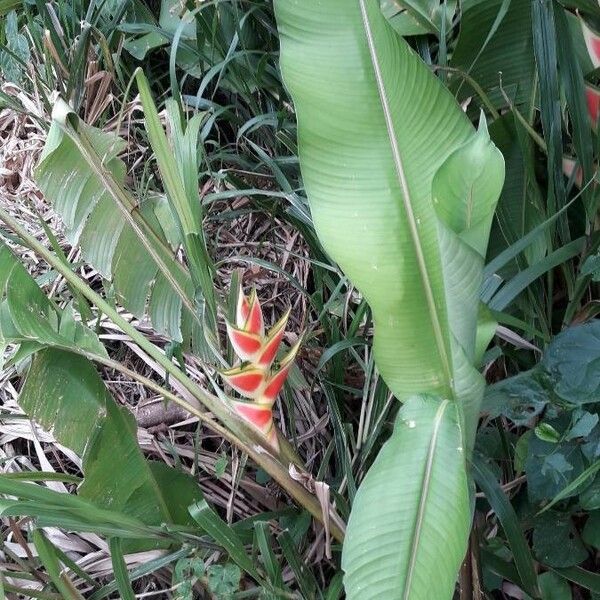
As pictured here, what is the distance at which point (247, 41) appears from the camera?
97 centimetres

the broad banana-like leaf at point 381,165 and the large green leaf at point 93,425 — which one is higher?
the broad banana-like leaf at point 381,165

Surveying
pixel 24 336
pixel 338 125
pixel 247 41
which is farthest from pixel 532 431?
pixel 247 41

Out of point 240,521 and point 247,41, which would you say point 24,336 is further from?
point 247,41

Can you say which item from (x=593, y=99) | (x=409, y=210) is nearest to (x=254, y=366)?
(x=409, y=210)

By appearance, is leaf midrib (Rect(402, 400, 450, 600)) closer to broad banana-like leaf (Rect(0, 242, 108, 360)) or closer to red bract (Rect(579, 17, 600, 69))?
broad banana-like leaf (Rect(0, 242, 108, 360))

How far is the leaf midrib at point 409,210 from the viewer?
0.45m

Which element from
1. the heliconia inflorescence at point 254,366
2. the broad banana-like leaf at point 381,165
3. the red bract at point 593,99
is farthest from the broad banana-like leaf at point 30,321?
the red bract at point 593,99

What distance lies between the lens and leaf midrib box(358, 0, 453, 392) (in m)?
0.45

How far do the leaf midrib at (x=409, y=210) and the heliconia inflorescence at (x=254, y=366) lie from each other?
15 centimetres

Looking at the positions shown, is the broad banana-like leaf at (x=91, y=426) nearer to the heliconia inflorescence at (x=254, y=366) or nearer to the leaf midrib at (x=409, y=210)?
the heliconia inflorescence at (x=254, y=366)

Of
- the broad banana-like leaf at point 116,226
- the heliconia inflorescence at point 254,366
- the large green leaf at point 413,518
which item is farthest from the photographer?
the broad banana-like leaf at point 116,226

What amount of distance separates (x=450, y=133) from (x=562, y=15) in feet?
0.78

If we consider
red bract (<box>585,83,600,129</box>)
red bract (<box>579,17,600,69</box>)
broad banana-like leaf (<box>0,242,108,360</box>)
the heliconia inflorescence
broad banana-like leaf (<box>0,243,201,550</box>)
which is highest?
red bract (<box>579,17,600,69</box>)

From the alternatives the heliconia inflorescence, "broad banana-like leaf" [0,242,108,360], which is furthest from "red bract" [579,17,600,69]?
"broad banana-like leaf" [0,242,108,360]
